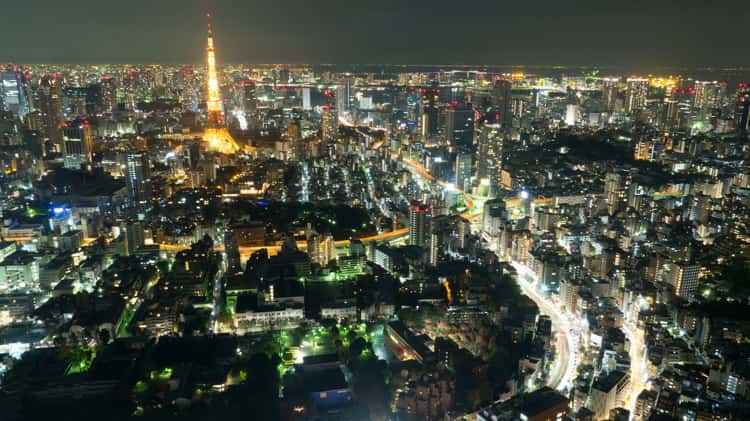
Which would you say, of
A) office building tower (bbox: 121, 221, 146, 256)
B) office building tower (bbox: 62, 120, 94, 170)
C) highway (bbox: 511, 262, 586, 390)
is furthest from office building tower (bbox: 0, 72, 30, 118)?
highway (bbox: 511, 262, 586, 390)

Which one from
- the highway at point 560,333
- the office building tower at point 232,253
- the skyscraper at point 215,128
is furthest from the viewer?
the skyscraper at point 215,128

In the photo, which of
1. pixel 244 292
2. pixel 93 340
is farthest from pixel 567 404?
pixel 93 340

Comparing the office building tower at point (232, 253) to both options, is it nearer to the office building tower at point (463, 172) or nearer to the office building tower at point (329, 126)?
the office building tower at point (463, 172)

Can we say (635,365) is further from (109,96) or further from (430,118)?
(109,96)

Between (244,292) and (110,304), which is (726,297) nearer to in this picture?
(244,292)

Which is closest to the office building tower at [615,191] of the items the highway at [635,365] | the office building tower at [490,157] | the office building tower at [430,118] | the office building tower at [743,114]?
the office building tower at [490,157]

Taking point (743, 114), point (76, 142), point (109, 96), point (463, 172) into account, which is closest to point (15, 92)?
point (109, 96)

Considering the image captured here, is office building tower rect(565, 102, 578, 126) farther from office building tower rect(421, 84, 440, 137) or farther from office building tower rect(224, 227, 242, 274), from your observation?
office building tower rect(224, 227, 242, 274)

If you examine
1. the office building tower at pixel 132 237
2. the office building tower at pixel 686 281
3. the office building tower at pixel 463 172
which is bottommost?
the office building tower at pixel 686 281
